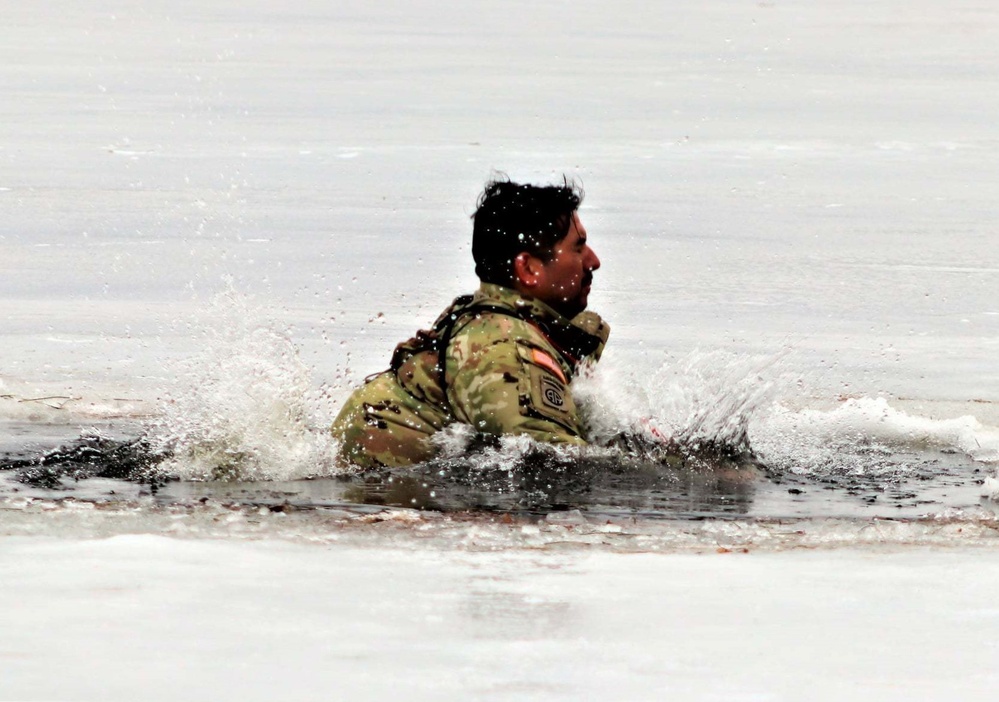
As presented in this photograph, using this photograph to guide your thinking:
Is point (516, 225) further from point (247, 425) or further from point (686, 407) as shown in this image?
point (247, 425)

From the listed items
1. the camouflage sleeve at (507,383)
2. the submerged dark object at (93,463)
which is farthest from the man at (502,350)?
the submerged dark object at (93,463)

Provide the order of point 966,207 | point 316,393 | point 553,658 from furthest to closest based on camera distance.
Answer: point 966,207 → point 316,393 → point 553,658

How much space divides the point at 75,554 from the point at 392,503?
99cm

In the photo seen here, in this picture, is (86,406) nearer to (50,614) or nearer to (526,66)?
(50,614)

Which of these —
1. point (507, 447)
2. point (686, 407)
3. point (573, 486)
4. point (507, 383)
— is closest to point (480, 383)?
point (507, 383)

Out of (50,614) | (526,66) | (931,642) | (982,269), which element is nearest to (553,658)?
(931,642)

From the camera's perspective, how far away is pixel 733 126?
51.4 feet

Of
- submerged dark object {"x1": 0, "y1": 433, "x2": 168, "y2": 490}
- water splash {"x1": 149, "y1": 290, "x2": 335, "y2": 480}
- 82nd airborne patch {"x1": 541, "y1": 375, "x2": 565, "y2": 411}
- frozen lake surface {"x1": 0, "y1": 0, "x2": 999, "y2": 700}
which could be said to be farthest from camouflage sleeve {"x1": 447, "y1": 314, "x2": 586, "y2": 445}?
submerged dark object {"x1": 0, "y1": 433, "x2": 168, "y2": 490}

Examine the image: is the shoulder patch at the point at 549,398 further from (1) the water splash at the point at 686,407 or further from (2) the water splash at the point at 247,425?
(2) the water splash at the point at 247,425

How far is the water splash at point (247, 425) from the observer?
192 inches

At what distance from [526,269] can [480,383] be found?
0.49 metres

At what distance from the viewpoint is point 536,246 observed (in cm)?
486

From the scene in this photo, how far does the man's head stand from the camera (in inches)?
191

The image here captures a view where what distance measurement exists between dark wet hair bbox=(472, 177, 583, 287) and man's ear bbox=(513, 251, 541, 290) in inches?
0.6
